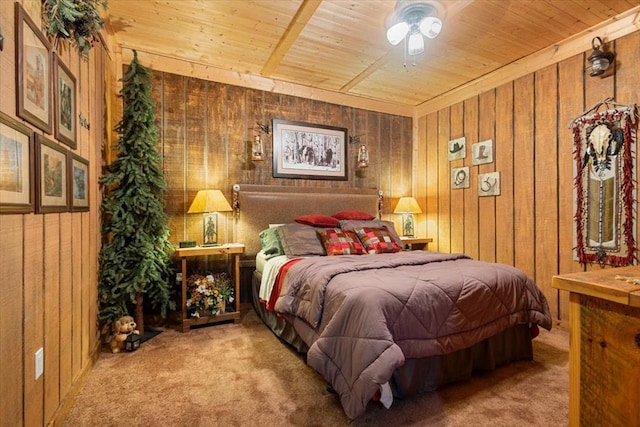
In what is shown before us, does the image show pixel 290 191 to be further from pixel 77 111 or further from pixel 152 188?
pixel 77 111

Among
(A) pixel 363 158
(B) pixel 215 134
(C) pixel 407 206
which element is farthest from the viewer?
(C) pixel 407 206

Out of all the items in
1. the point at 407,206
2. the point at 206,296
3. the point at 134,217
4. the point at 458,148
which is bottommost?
the point at 206,296

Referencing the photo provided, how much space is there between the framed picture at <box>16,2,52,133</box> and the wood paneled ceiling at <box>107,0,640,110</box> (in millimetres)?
1360

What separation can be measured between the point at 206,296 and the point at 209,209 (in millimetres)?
845

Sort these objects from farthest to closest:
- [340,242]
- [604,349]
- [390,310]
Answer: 1. [340,242]
2. [390,310]
3. [604,349]

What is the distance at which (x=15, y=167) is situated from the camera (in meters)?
1.24

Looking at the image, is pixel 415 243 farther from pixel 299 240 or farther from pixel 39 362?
pixel 39 362

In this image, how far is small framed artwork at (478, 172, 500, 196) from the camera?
3600 mm

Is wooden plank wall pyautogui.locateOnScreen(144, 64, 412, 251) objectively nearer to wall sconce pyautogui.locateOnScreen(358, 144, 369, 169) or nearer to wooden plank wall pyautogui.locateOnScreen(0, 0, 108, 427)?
wall sconce pyautogui.locateOnScreen(358, 144, 369, 169)

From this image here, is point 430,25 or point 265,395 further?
point 430,25

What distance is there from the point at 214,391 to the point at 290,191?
7.74ft

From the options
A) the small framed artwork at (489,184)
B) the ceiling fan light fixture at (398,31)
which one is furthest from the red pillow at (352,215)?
the ceiling fan light fixture at (398,31)

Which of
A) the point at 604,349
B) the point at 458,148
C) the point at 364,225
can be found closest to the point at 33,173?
the point at 604,349

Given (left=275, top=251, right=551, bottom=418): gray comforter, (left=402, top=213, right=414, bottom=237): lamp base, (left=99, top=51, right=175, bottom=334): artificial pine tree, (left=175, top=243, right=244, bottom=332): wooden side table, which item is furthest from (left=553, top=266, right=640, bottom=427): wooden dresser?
(left=402, top=213, right=414, bottom=237): lamp base
